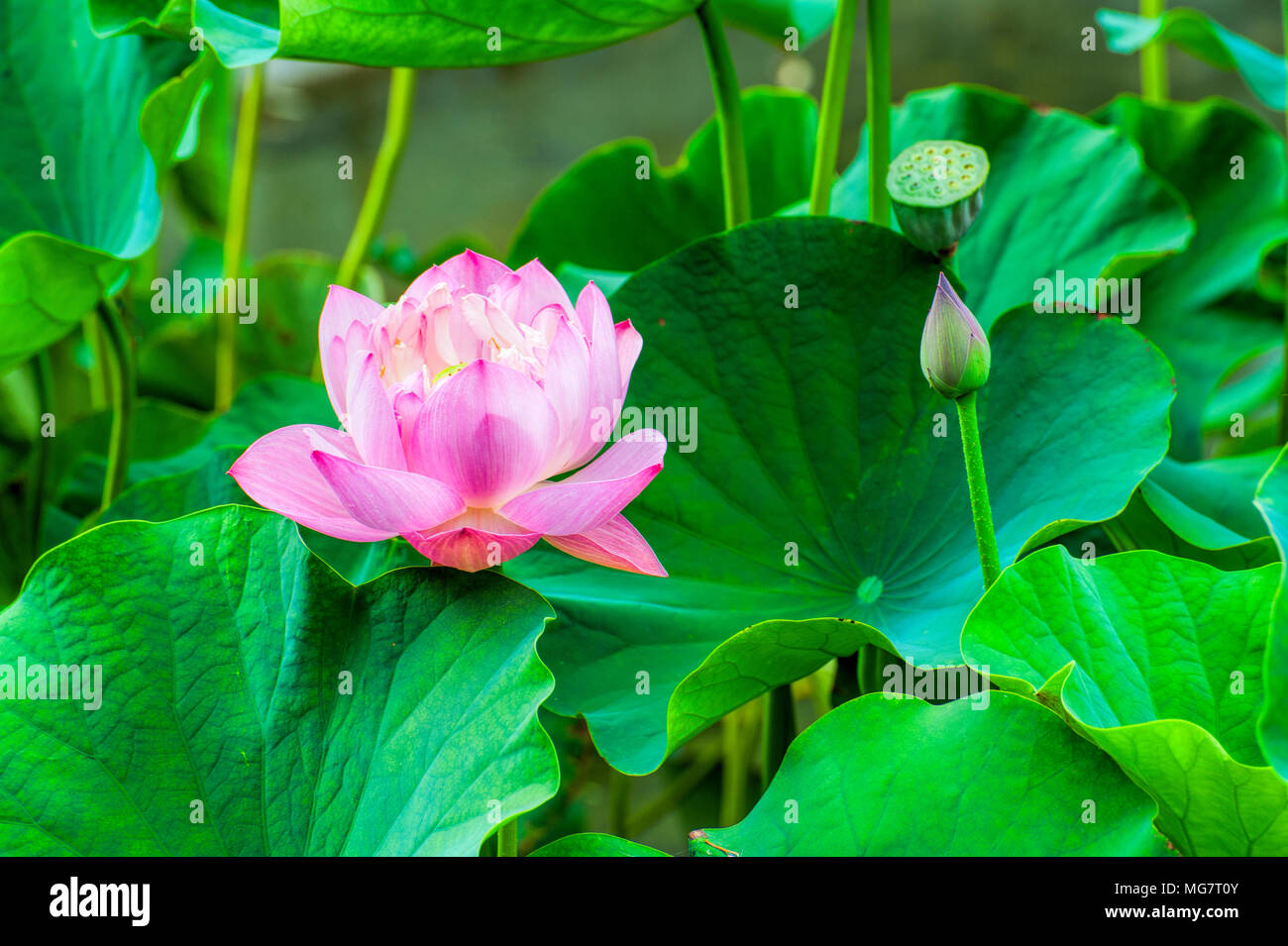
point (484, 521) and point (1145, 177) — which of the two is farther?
point (1145, 177)

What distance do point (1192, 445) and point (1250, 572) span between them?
14.5 inches

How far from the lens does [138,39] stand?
66cm

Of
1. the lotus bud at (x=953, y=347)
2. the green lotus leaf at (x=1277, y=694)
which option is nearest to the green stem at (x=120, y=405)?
the lotus bud at (x=953, y=347)

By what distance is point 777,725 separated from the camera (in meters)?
0.56

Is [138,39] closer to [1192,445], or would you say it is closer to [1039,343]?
[1039,343]

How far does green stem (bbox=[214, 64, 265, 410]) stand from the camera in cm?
89

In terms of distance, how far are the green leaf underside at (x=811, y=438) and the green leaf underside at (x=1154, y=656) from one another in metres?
0.09

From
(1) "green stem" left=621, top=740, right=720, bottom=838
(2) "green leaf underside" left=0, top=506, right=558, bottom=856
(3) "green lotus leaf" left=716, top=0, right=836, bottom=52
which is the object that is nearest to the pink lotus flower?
(2) "green leaf underside" left=0, top=506, right=558, bottom=856

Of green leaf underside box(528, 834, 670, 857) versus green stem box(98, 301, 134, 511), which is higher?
green stem box(98, 301, 134, 511)

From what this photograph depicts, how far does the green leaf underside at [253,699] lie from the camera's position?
1.23ft

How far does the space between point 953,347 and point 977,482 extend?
0.17 ft

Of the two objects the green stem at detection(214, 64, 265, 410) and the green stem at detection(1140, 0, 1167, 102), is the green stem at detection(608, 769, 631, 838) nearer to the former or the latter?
the green stem at detection(214, 64, 265, 410)
